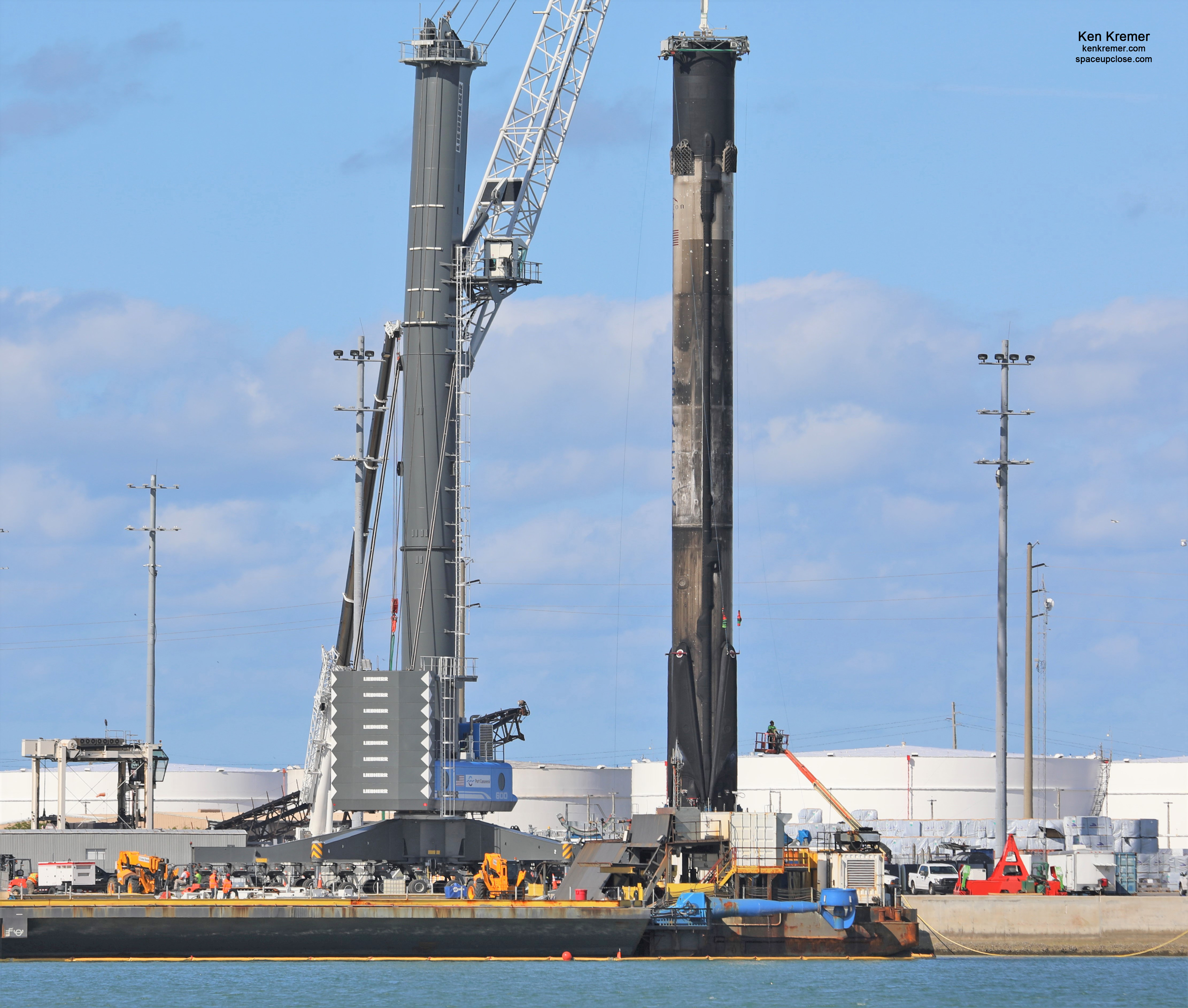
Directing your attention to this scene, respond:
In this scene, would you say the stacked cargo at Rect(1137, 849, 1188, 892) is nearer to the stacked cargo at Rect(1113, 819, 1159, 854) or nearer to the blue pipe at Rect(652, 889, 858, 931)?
the stacked cargo at Rect(1113, 819, 1159, 854)

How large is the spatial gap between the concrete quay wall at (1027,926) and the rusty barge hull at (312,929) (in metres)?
13.7

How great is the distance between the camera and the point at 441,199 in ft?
302

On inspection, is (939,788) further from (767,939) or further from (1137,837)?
(767,939)

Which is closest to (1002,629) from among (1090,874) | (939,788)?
(1090,874)

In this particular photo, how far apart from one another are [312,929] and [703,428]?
2446cm

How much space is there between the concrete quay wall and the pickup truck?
4261 millimetres

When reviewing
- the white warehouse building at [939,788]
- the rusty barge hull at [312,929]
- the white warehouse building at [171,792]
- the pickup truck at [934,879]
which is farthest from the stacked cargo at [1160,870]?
the white warehouse building at [171,792]

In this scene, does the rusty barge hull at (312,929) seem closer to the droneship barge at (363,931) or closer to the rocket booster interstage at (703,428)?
the droneship barge at (363,931)

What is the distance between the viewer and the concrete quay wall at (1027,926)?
76.6 metres

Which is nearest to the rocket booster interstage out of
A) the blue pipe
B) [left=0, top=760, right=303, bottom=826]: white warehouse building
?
the blue pipe

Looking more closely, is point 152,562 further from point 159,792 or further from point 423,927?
point 159,792

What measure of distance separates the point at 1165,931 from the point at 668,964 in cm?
2098

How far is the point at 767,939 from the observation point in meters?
70.2

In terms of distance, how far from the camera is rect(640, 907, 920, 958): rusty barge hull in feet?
229
